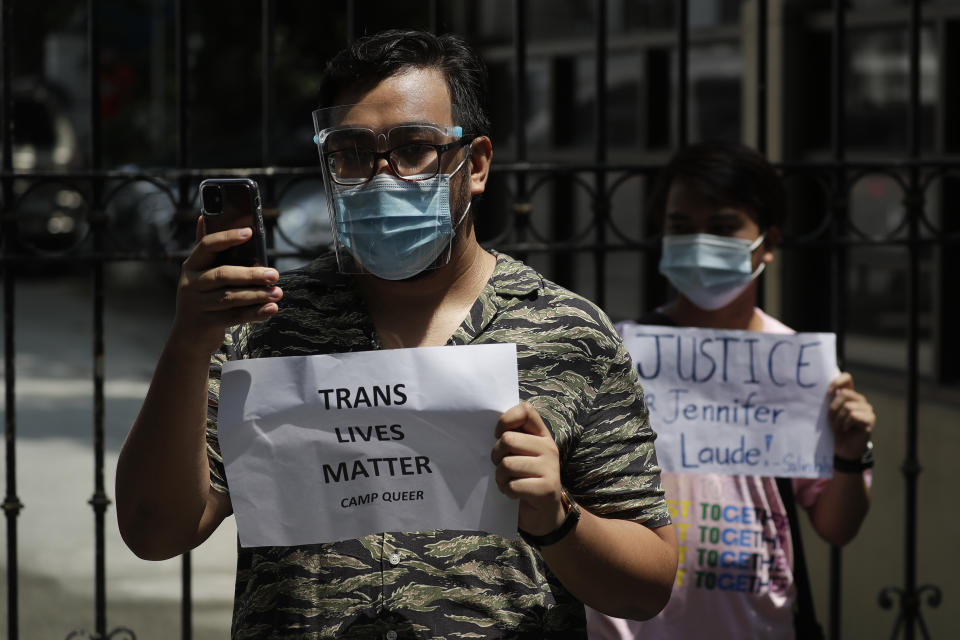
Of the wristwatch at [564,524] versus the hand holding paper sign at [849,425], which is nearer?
the wristwatch at [564,524]

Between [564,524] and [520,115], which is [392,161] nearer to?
[564,524]

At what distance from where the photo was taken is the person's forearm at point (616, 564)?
1930 mm

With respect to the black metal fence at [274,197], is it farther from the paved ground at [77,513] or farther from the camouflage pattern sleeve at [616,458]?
the paved ground at [77,513]

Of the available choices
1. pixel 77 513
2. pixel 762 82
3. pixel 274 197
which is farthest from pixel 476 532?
pixel 77 513

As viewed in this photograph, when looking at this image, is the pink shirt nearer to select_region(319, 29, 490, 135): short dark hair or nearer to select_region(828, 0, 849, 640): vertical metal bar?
select_region(828, 0, 849, 640): vertical metal bar

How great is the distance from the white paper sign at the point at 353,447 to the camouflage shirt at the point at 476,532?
55 mm

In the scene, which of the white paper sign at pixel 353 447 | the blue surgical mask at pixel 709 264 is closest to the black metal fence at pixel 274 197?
the blue surgical mask at pixel 709 264

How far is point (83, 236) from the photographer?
133 inches

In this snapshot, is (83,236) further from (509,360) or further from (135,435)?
(509,360)

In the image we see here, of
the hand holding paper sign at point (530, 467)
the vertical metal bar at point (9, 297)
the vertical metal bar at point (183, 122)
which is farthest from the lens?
the vertical metal bar at point (183, 122)

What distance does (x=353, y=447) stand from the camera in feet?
6.61

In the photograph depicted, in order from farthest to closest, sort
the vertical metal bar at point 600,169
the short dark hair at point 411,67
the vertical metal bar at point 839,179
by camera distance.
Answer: the vertical metal bar at point 839,179, the vertical metal bar at point 600,169, the short dark hair at point 411,67

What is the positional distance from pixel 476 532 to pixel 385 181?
22.8 inches

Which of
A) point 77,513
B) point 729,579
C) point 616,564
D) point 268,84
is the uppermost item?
point 268,84
